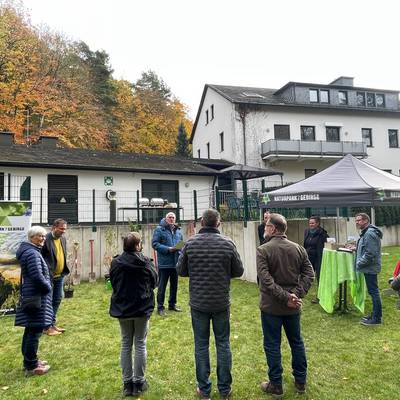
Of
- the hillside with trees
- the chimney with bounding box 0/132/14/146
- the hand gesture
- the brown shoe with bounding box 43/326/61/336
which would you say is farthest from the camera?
the hillside with trees

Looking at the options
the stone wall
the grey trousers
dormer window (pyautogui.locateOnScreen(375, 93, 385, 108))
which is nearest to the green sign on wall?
the stone wall

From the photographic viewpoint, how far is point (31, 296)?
12.6 ft

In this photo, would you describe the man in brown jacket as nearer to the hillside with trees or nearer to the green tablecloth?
the green tablecloth

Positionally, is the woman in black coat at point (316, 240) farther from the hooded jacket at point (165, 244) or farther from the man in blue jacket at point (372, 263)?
the hooded jacket at point (165, 244)

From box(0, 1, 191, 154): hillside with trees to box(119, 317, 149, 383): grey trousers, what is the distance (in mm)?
21928

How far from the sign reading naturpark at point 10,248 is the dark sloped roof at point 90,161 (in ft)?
27.6

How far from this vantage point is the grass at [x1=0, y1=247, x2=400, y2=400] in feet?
11.4

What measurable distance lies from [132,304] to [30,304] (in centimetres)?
127

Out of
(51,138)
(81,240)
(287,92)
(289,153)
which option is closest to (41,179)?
(51,138)

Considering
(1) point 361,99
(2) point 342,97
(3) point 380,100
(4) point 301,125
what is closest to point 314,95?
(2) point 342,97

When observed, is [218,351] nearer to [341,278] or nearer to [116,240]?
[341,278]

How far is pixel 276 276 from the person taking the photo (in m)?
3.34

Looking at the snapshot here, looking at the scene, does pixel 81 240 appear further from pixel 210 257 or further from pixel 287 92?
pixel 287 92

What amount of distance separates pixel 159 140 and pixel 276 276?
102 feet
